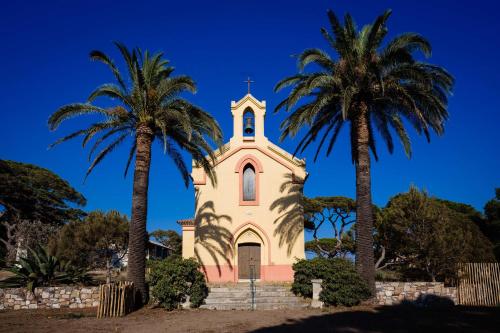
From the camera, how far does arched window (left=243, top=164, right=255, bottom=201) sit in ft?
79.3

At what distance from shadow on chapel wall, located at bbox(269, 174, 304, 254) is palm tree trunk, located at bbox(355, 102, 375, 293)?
551 cm

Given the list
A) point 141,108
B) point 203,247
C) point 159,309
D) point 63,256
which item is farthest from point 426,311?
point 63,256

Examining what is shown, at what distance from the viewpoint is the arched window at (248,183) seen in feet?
79.3

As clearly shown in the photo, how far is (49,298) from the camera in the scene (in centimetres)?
1759

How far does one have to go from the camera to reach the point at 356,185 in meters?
18.7

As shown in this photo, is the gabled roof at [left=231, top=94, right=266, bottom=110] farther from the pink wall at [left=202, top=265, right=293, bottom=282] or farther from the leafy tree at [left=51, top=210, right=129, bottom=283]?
the leafy tree at [left=51, top=210, right=129, bottom=283]

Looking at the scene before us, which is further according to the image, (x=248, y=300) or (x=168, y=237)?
(x=168, y=237)

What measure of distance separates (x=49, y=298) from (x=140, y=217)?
16.7ft

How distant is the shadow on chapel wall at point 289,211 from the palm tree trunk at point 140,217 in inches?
321

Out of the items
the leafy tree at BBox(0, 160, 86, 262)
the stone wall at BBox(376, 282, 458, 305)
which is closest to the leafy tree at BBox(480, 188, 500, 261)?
the stone wall at BBox(376, 282, 458, 305)

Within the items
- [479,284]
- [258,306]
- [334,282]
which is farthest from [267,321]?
[479,284]

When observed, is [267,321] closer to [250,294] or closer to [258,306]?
[258,306]

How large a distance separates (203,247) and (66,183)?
29784 mm

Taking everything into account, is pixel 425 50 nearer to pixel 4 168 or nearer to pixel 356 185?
pixel 356 185
